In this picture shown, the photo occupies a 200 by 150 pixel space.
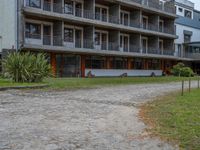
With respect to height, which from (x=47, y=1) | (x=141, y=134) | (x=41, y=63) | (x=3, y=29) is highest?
(x=47, y=1)

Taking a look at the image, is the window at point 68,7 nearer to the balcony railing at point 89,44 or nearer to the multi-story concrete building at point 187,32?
the balcony railing at point 89,44

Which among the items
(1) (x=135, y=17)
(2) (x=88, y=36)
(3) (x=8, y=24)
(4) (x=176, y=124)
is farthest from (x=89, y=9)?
(4) (x=176, y=124)

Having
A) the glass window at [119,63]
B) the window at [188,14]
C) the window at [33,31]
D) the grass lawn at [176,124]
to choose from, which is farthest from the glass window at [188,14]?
the grass lawn at [176,124]

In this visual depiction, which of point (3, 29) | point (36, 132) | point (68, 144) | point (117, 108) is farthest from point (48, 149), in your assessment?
point (3, 29)

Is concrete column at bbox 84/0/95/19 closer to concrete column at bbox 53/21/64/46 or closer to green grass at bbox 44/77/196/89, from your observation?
concrete column at bbox 53/21/64/46

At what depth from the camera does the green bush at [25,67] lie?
26344mm

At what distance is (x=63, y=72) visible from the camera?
1766 inches

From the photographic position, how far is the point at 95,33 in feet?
164

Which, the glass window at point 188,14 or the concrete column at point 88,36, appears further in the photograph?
the glass window at point 188,14

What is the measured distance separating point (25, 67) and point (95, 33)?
24598mm

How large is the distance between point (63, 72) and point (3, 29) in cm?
828

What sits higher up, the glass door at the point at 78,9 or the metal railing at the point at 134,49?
the glass door at the point at 78,9

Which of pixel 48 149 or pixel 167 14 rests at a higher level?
pixel 167 14

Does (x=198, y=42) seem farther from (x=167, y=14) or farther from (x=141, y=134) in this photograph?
(x=141, y=134)
